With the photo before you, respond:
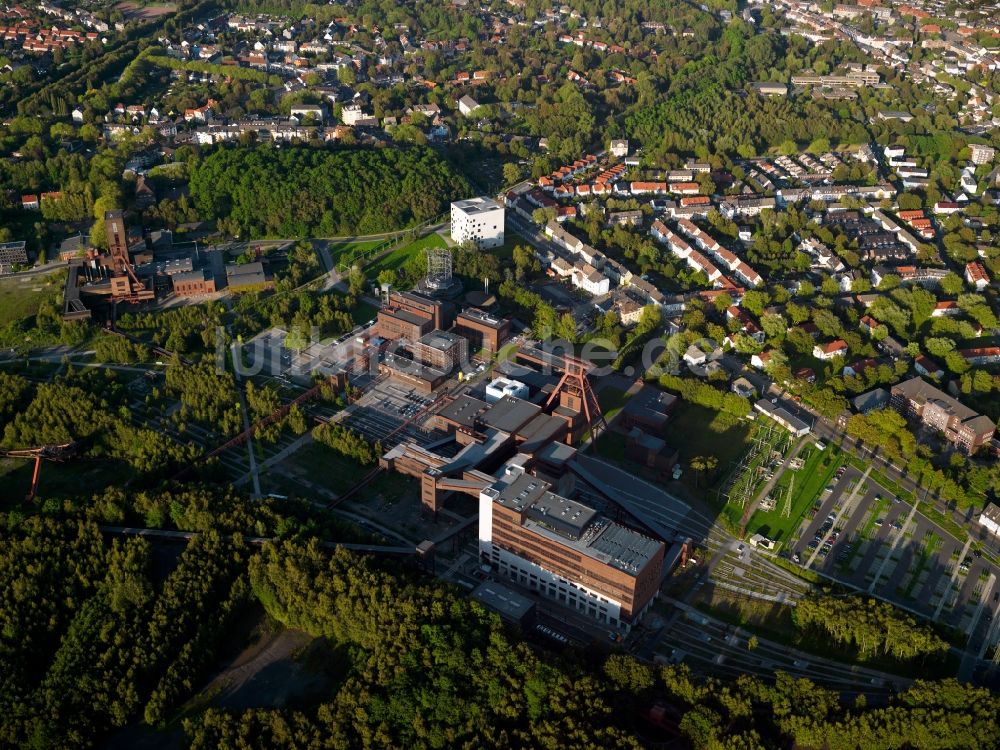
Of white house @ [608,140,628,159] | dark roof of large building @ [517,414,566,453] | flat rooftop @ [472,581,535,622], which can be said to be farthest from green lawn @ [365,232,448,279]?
flat rooftop @ [472,581,535,622]

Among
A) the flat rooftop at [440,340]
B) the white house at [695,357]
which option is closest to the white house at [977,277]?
the white house at [695,357]

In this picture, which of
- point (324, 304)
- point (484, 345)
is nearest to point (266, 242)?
point (324, 304)

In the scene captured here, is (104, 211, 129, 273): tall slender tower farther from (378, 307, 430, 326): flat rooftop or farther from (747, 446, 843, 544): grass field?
(747, 446, 843, 544): grass field

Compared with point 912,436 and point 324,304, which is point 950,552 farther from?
point 324,304

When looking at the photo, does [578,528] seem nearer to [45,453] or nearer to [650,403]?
[650,403]

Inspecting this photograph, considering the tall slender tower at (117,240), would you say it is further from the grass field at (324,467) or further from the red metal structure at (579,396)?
the red metal structure at (579,396)

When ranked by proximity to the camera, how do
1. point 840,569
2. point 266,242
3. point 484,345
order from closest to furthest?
point 840,569, point 484,345, point 266,242
